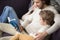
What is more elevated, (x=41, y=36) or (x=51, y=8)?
(x=51, y=8)

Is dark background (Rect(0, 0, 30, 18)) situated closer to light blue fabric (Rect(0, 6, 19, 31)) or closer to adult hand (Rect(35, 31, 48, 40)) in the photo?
light blue fabric (Rect(0, 6, 19, 31))

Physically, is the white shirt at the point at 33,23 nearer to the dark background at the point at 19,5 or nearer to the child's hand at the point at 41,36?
the child's hand at the point at 41,36

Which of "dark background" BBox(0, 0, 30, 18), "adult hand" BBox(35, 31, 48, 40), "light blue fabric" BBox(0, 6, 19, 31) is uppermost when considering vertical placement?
"dark background" BBox(0, 0, 30, 18)

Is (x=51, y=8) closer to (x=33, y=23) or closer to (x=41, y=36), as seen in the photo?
(x=33, y=23)

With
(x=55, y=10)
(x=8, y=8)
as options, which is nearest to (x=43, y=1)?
(x=55, y=10)

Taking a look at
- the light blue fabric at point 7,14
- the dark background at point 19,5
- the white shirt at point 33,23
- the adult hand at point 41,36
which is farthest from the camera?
the dark background at point 19,5

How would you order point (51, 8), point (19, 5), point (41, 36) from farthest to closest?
point (19, 5), point (51, 8), point (41, 36)

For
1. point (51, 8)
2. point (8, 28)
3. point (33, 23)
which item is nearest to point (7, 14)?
point (8, 28)

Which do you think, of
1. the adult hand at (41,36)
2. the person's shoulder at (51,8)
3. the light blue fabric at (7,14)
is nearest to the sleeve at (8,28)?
the light blue fabric at (7,14)

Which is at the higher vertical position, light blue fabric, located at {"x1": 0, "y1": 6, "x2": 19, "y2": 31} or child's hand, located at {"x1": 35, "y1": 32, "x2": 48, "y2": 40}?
light blue fabric, located at {"x1": 0, "y1": 6, "x2": 19, "y2": 31}

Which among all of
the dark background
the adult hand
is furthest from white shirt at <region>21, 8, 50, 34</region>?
the dark background

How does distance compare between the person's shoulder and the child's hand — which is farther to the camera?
the person's shoulder

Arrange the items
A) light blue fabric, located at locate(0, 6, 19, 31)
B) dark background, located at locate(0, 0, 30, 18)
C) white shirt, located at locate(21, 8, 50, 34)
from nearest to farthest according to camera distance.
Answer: white shirt, located at locate(21, 8, 50, 34), light blue fabric, located at locate(0, 6, 19, 31), dark background, located at locate(0, 0, 30, 18)

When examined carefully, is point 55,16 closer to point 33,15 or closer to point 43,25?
point 43,25
